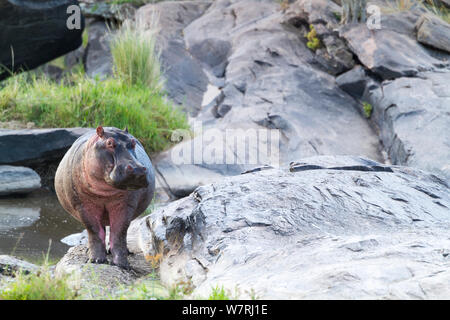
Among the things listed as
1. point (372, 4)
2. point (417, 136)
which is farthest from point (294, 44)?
point (417, 136)

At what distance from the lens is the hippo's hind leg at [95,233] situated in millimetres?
4531

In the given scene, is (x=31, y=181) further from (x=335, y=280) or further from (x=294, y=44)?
(x=335, y=280)

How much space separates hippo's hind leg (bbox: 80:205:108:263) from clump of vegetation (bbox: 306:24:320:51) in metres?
8.02

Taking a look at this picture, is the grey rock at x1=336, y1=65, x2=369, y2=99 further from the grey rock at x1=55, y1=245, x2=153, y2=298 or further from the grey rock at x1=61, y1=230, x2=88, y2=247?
the grey rock at x1=55, y1=245, x2=153, y2=298

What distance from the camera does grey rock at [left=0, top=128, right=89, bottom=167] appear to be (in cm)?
873

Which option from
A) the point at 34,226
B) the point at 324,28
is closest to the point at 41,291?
the point at 34,226

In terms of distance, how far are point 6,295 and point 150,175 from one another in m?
1.68

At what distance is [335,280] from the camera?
294 cm

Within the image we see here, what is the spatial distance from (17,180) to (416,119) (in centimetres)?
594

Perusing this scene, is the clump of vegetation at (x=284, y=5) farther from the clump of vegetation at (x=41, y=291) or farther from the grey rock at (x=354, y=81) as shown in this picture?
the clump of vegetation at (x=41, y=291)

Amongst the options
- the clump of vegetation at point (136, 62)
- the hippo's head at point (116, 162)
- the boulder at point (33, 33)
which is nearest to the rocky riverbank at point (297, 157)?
the hippo's head at point (116, 162)

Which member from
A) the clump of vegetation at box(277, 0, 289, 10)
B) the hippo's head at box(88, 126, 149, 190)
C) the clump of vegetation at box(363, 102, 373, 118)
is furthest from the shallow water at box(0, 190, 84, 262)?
the clump of vegetation at box(277, 0, 289, 10)
